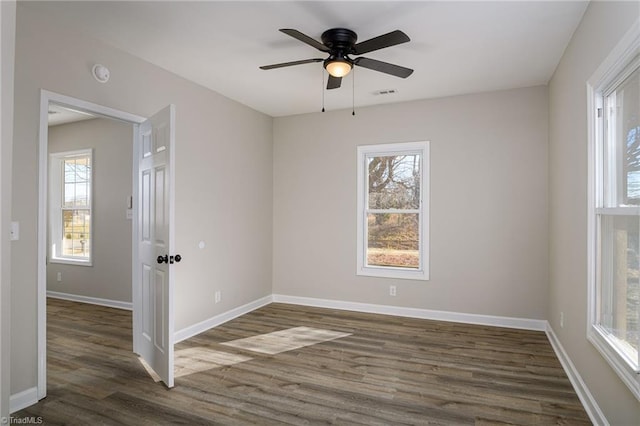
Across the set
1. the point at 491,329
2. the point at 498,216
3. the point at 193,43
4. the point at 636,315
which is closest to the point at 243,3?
the point at 193,43

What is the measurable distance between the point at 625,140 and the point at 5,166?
3.27 metres

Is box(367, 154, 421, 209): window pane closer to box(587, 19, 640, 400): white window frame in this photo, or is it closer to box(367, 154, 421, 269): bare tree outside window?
box(367, 154, 421, 269): bare tree outside window

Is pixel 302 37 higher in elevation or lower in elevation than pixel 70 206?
higher

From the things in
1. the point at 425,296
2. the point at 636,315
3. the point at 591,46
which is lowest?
the point at 425,296

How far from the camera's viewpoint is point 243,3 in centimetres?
256

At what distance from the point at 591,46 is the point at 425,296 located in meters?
3.14

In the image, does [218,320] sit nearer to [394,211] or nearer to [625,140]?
[394,211]

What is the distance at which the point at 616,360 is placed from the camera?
1.94 m

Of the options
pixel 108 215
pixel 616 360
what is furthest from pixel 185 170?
pixel 616 360

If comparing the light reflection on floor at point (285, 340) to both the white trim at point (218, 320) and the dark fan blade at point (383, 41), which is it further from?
the dark fan blade at point (383, 41)

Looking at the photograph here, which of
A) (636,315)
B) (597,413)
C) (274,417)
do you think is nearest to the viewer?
(636,315)

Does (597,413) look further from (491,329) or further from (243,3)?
(243,3)

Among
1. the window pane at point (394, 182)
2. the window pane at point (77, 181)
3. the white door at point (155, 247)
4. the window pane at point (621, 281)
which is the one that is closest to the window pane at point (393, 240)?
the window pane at point (394, 182)

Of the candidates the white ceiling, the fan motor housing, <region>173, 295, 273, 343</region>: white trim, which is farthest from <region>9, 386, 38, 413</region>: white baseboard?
the fan motor housing
